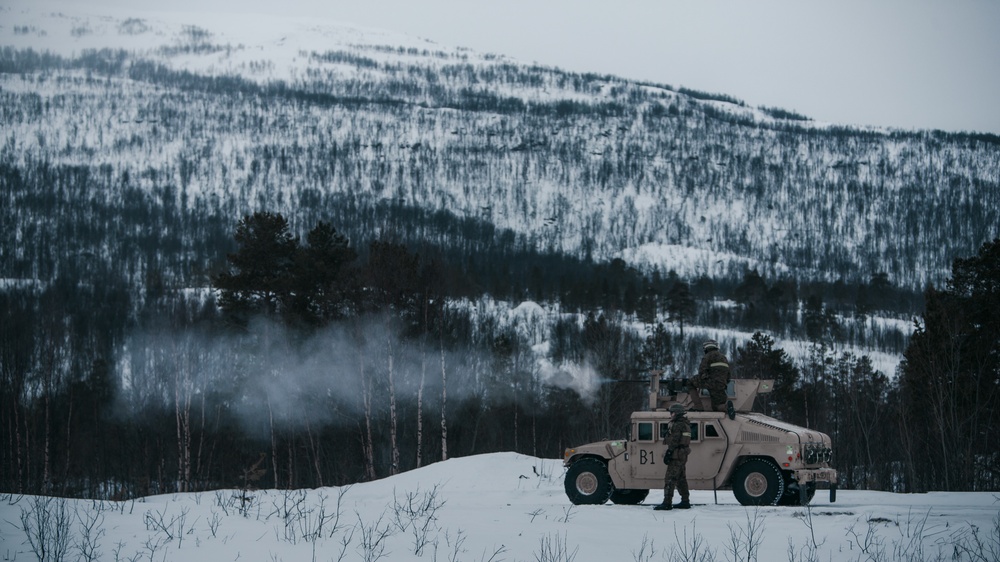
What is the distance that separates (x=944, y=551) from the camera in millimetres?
12094

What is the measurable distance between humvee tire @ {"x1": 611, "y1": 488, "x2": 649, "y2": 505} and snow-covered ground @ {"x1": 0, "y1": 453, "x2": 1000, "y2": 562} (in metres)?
1.71

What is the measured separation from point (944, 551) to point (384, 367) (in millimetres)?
38320

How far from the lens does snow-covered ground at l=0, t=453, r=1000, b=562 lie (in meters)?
12.3

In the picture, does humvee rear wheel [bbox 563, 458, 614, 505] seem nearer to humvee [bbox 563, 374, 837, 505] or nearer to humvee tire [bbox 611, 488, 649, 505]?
humvee [bbox 563, 374, 837, 505]

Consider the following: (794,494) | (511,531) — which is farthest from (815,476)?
(511,531)

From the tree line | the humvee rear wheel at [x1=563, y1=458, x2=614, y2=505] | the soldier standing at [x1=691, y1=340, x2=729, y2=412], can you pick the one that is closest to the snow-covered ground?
the humvee rear wheel at [x1=563, y1=458, x2=614, y2=505]

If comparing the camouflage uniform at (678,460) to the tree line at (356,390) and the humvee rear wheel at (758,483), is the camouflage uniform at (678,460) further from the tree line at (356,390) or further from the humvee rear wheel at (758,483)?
the tree line at (356,390)

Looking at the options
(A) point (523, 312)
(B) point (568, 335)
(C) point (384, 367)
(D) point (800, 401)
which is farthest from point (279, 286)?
(A) point (523, 312)

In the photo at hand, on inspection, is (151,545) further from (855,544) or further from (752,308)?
(752,308)

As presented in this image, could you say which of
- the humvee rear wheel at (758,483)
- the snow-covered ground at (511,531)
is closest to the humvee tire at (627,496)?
the snow-covered ground at (511,531)

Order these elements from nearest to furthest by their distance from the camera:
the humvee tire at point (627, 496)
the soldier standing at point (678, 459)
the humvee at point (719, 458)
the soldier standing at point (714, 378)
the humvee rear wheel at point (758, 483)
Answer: the soldier standing at point (678, 459) → the humvee rear wheel at point (758, 483) → the humvee at point (719, 458) → the soldier standing at point (714, 378) → the humvee tire at point (627, 496)

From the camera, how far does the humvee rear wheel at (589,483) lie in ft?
63.2

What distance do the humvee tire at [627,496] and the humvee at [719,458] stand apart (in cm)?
2

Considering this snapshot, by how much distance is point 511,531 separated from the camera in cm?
1425
